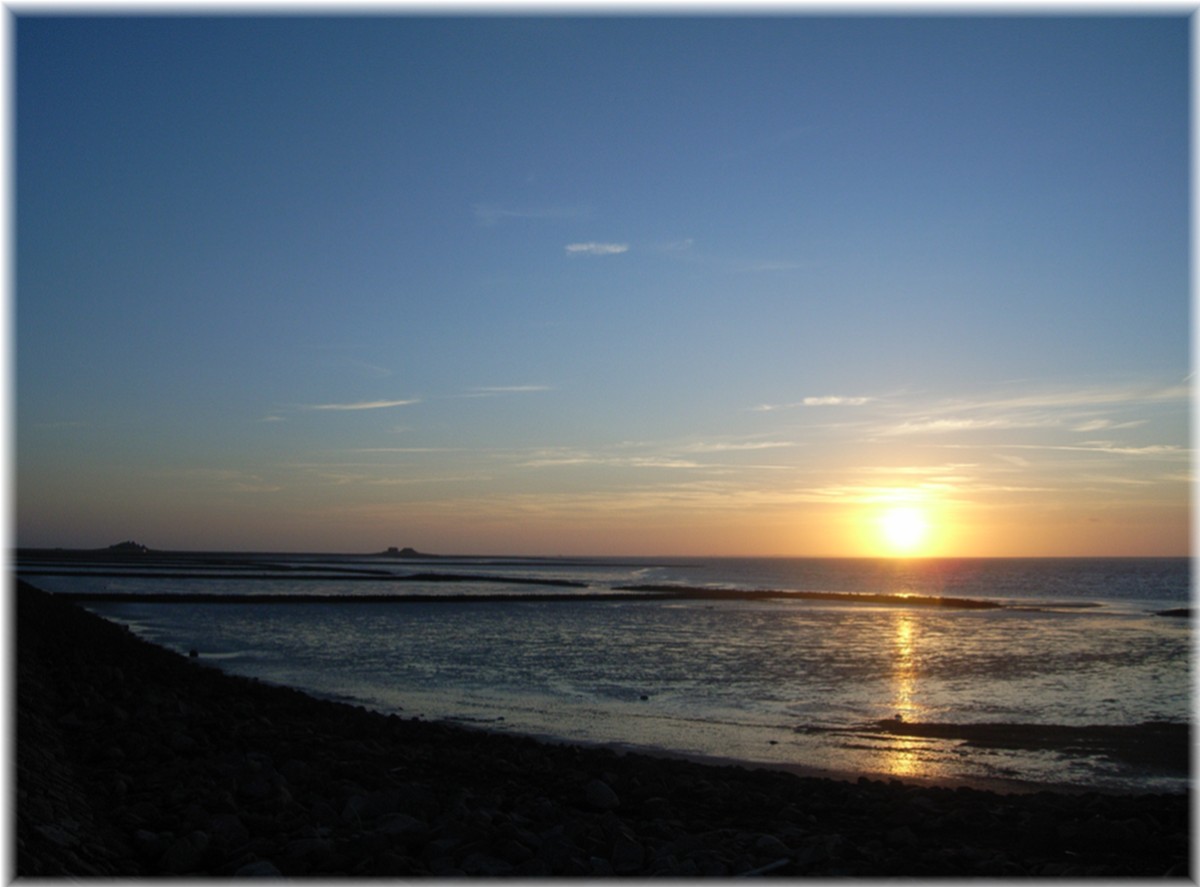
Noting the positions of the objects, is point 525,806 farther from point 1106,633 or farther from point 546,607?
point 546,607

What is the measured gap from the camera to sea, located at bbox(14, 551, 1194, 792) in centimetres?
1648

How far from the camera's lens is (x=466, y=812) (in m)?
9.49

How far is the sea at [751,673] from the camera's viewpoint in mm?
16484

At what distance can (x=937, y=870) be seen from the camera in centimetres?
847

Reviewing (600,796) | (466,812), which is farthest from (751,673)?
(466,812)

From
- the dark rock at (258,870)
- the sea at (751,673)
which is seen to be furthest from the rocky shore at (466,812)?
the sea at (751,673)

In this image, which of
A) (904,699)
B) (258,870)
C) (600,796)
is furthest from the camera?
(904,699)

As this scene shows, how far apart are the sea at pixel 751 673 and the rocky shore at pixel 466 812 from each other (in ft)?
9.86

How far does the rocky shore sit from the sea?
3.01 m

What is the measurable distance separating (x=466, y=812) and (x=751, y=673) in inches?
718

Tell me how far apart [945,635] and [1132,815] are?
32.8m

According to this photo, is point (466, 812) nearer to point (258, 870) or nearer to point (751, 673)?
point (258, 870)

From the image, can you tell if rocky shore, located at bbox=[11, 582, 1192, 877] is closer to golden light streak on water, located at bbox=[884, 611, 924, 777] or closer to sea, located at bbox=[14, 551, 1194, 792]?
golden light streak on water, located at bbox=[884, 611, 924, 777]

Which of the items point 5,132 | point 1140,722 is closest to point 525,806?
point 5,132
